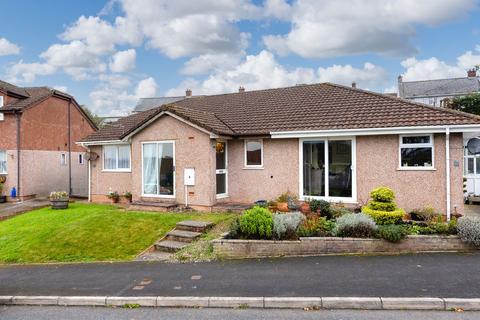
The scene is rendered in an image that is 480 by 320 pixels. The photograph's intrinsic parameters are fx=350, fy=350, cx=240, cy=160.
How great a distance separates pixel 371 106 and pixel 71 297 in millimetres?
12001

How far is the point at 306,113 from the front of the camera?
1499cm

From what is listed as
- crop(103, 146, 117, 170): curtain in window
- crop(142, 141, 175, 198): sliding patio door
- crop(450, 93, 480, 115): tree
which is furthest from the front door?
crop(450, 93, 480, 115): tree

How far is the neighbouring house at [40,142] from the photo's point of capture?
68.4 ft

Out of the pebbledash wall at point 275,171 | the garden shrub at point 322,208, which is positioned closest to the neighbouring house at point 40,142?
the pebbledash wall at point 275,171

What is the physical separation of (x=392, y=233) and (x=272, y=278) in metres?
3.55

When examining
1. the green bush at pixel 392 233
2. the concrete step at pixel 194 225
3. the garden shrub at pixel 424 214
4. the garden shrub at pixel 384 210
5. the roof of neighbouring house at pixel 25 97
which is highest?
the roof of neighbouring house at pixel 25 97

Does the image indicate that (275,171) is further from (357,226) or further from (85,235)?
(85,235)

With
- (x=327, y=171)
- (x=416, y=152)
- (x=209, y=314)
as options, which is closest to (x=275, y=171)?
(x=327, y=171)

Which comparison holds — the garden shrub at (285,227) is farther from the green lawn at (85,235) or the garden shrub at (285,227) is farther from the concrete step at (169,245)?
the green lawn at (85,235)

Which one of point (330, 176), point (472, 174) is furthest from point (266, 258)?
point (472, 174)

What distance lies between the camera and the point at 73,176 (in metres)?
24.9

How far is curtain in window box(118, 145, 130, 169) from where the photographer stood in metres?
18.1

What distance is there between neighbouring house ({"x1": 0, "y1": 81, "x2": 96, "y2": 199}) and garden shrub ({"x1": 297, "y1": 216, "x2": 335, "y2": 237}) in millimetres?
17179

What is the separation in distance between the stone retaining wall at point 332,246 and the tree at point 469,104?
26.6 meters
